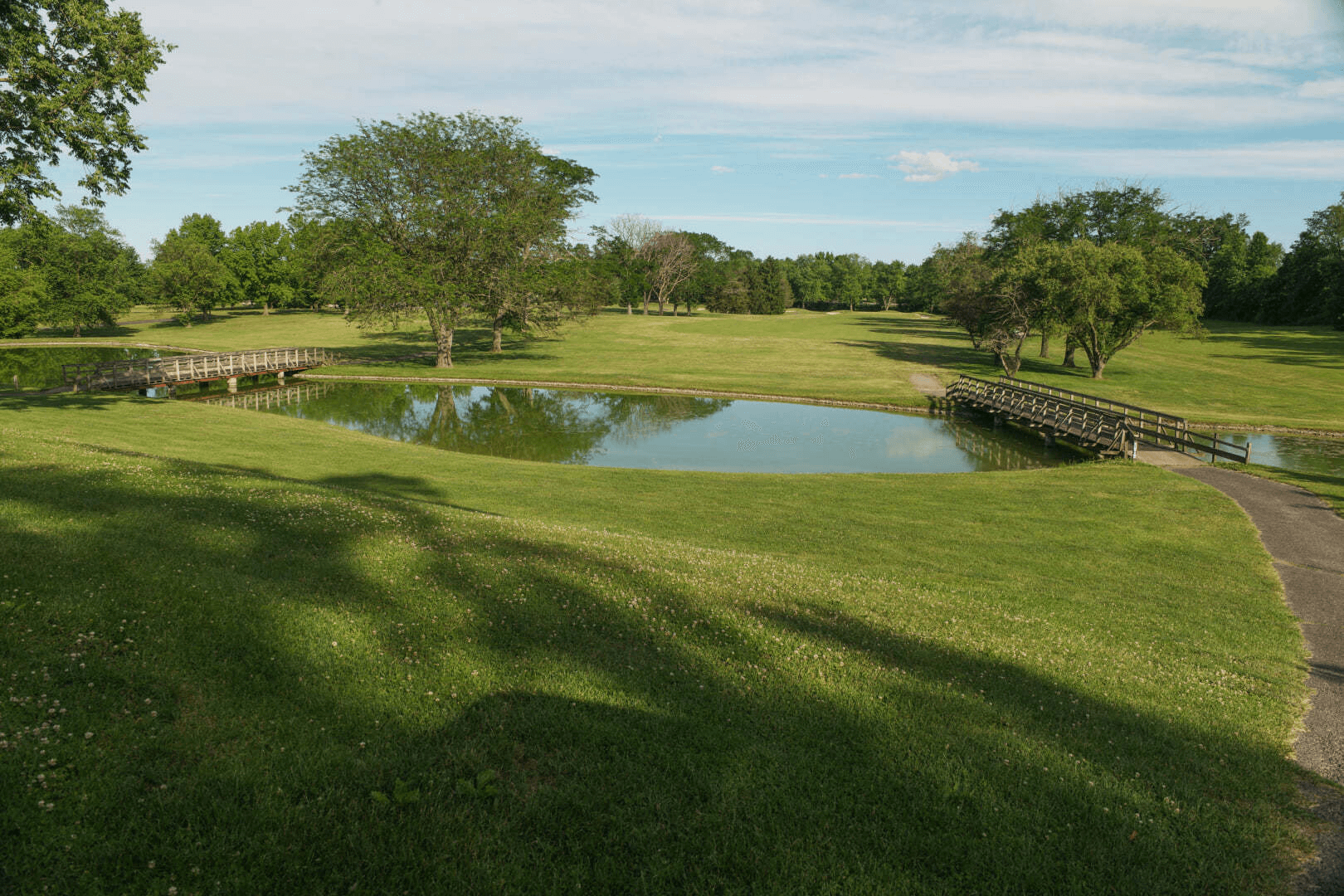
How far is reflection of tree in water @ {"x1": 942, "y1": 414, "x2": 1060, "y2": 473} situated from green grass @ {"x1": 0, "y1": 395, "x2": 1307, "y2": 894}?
24164 millimetres

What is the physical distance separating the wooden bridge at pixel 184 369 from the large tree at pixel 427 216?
844cm

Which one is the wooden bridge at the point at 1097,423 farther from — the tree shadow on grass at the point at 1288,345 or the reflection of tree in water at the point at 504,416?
the tree shadow on grass at the point at 1288,345

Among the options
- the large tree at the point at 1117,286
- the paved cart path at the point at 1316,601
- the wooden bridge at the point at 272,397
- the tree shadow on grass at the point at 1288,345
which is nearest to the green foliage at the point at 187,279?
the wooden bridge at the point at 272,397

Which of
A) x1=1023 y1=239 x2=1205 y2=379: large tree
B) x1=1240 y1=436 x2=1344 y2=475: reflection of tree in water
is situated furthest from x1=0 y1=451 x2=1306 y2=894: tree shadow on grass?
x1=1023 y1=239 x2=1205 y2=379: large tree

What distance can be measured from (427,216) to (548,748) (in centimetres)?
5928

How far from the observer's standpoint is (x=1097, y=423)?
3916 centimetres

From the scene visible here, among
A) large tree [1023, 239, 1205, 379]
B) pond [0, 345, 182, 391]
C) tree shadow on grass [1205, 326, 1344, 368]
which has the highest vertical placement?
large tree [1023, 239, 1205, 379]

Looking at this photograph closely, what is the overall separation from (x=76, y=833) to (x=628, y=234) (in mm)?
158238

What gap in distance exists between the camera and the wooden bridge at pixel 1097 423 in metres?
35.6

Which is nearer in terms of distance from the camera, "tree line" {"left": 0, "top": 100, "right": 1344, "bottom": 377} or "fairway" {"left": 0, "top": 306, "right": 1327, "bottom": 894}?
"fairway" {"left": 0, "top": 306, "right": 1327, "bottom": 894}

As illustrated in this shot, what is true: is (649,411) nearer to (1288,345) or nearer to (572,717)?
(572,717)

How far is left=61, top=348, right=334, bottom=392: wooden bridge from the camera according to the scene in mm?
47031

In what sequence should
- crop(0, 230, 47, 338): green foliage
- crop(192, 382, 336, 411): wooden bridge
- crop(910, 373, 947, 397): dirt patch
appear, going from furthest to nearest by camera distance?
crop(0, 230, 47, 338): green foliage, crop(910, 373, 947, 397): dirt patch, crop(192, 382, 336, 411): wooden bridge

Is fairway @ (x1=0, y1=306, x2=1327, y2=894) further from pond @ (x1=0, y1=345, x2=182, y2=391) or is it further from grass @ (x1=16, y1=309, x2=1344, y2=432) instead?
pond @ (x1=0, y1=345, x2=182, y2=391)
